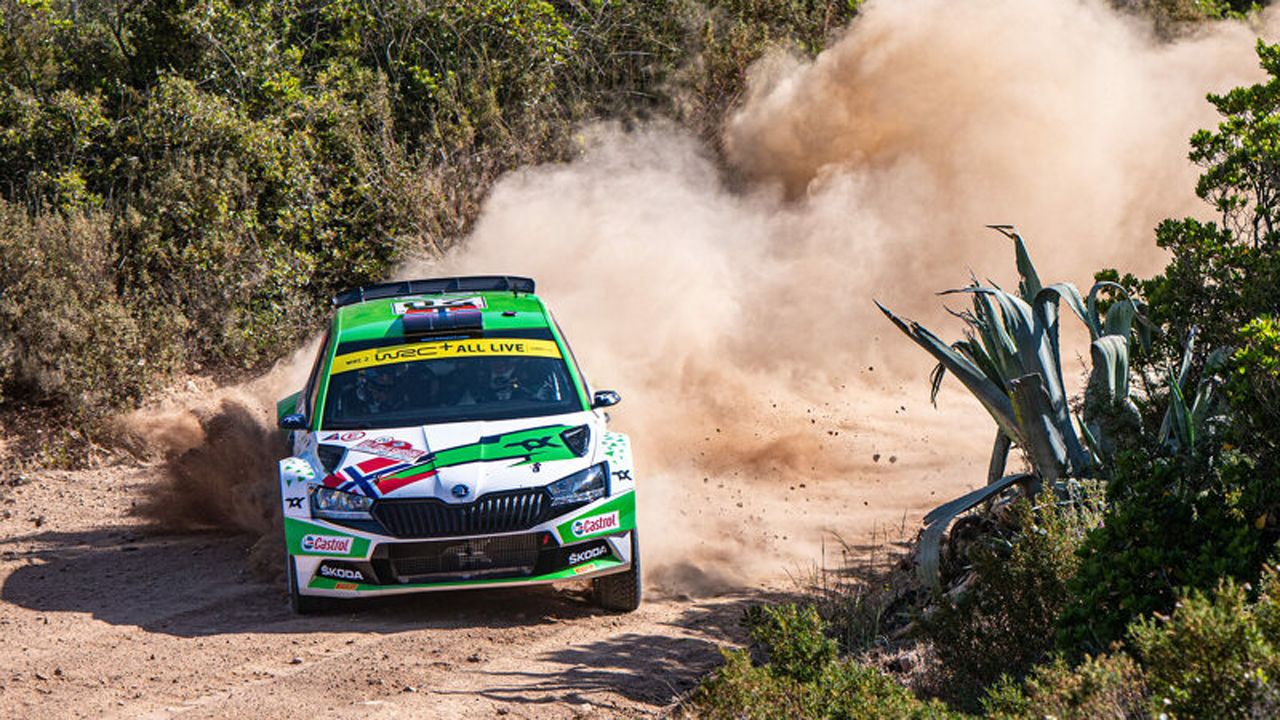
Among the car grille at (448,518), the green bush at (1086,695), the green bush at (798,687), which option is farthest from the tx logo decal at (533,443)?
the green bush at (1086,695)

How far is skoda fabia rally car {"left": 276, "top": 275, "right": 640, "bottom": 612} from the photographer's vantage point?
7.75 metres

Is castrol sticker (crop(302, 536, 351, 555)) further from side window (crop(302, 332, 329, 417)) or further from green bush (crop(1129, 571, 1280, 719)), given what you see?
green bush (crop(1129, 571, 1280, 719))

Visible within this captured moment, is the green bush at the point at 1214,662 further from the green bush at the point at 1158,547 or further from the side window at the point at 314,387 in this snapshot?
the side window at the point at 314,387

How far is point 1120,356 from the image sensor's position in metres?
7.06

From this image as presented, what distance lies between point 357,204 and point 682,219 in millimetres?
4029

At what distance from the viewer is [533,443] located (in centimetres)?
819

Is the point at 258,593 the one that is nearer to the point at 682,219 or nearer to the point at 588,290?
the point at 588,290

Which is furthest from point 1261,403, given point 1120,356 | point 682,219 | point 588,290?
point 682,219

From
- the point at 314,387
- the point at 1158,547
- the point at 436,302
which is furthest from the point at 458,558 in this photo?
the point at 1158,547

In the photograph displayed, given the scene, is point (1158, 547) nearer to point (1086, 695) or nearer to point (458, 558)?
point (1086, 695)

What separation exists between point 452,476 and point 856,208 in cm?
1052

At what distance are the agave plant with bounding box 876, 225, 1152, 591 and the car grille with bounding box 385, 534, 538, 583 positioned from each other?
230 cm

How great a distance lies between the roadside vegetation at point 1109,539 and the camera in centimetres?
Result: 462

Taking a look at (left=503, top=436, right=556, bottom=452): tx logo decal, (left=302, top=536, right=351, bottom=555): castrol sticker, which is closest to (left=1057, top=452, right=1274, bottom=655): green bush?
(left=503, top=436, right=556, bottom=452): tx logo decal
